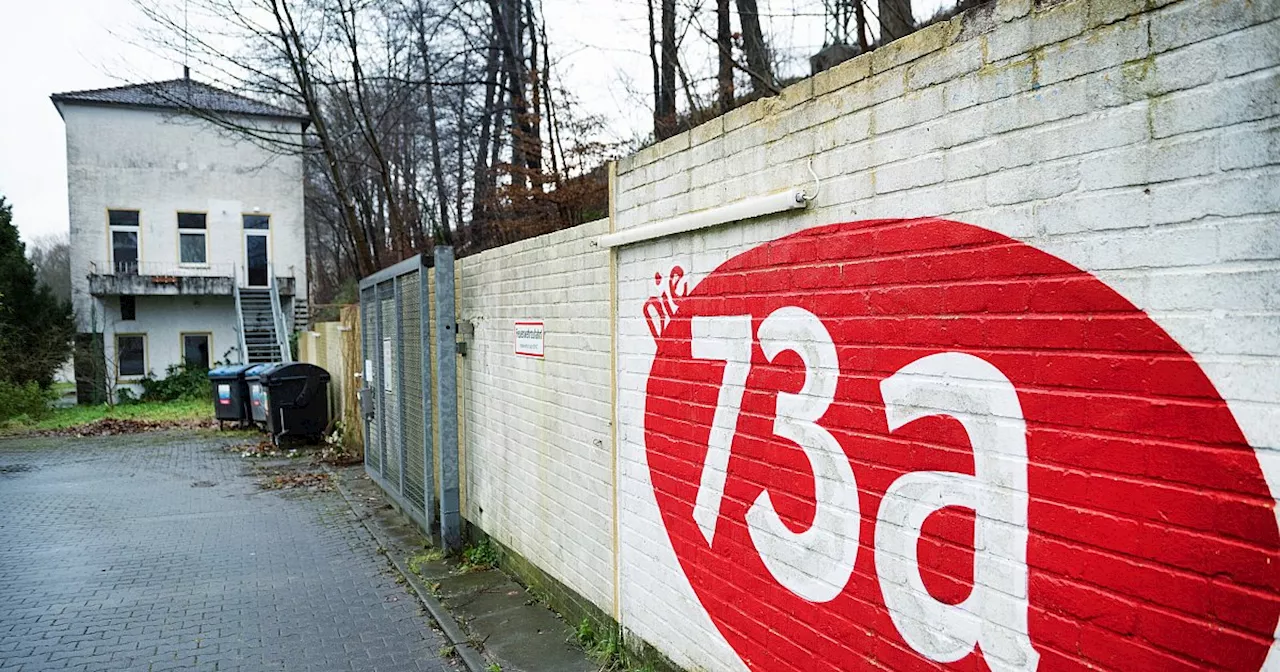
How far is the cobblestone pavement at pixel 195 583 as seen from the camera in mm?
5242

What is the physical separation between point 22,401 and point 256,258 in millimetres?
8531

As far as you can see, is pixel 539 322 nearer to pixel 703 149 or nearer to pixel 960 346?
pixel 703 149

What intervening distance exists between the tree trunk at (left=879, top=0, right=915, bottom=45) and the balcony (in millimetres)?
22452

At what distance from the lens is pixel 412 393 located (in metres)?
8.07

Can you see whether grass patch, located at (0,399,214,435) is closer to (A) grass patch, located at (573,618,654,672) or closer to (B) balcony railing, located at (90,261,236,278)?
(B) balcony railing, located at (90,261,236,278)

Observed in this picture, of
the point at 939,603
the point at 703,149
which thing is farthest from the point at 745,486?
the point at 703,149

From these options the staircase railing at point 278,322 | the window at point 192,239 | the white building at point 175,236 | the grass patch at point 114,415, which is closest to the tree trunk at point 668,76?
the grass patch at point 114,415

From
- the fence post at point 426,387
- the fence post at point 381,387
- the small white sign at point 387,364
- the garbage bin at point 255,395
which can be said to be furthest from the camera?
the garbage bin at point 255,395

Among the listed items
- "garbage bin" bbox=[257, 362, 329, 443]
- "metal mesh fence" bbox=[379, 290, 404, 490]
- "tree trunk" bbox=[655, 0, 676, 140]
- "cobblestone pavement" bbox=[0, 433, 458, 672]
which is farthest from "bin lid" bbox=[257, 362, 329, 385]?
"tree trunk" bbox=[655, 0, 676, 140]

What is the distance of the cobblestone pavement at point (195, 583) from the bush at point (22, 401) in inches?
342

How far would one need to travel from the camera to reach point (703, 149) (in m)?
3.86

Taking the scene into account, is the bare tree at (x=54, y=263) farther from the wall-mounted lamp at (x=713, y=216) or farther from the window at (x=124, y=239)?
the wall-mounted lamp at (x=713, y=216)

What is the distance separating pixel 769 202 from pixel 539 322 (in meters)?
2.84

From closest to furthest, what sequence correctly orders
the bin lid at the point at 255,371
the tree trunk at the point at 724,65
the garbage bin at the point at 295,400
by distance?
the tree trunk at the point at 724,65
the garbage bin at the point at 295,400
the bin lid at the point at 255,371
